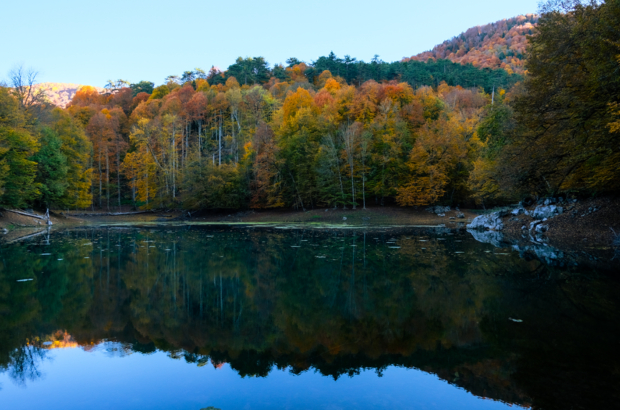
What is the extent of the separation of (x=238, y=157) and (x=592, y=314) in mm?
56956

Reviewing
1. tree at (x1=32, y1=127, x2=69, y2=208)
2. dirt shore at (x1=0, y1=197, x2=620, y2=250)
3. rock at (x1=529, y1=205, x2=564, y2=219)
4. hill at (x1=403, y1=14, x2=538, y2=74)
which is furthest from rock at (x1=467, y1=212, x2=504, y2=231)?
hill at (x1=403, y1=14, x2=538, y2=74)

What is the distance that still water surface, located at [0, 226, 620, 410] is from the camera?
3656 millimetres

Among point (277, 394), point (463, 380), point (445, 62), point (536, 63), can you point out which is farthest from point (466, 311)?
point (445, 62)

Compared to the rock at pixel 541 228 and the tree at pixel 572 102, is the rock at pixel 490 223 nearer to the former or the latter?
the rock at pixel 541 228

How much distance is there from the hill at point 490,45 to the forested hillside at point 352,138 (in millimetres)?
26639

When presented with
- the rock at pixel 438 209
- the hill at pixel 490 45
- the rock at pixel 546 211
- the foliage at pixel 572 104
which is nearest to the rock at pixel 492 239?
the rock at pixel 546 211

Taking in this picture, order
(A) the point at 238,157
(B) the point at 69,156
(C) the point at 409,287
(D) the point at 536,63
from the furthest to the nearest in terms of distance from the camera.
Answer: (A) the point at 238,157 → (B) the point at 69,156 → (D) the point at 536,63 → (C) the point at 409,287

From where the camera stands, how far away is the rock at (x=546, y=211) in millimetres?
20461

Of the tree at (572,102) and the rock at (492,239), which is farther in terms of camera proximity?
the rock at (492,239)

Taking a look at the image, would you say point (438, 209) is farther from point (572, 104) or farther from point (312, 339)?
point (312, 339)

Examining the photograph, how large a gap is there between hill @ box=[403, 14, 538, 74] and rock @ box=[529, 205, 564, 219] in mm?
94425

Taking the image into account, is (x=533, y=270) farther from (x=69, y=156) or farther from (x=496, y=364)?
(x=69, y=156)

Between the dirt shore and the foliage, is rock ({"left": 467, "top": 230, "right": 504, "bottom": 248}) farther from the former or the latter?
the foliage

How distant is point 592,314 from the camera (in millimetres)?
5930
